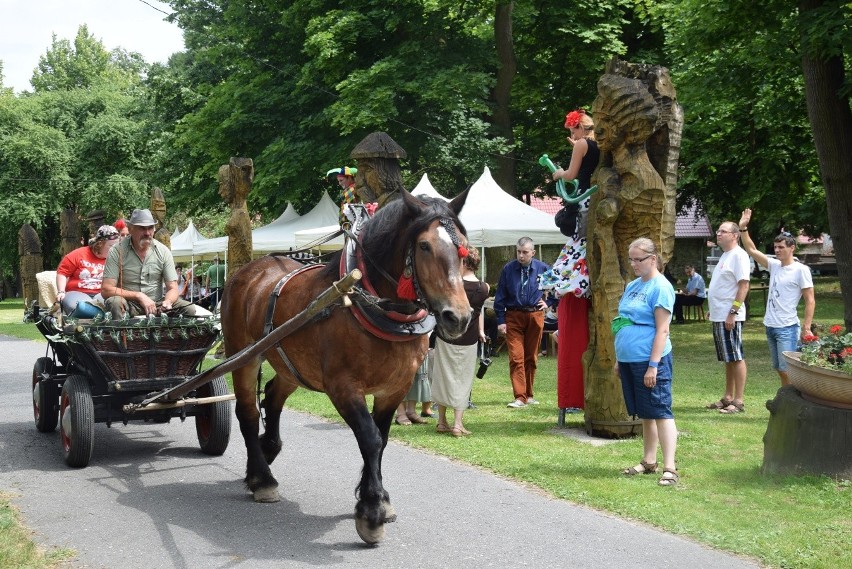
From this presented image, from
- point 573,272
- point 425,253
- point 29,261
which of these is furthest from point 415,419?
point 29,261

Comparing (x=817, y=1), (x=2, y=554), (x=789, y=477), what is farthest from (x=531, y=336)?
(x=817, y=1)

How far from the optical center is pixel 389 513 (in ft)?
18.0

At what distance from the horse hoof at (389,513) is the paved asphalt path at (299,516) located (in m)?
0.05

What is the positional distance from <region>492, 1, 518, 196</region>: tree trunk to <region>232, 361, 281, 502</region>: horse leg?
16.2 m

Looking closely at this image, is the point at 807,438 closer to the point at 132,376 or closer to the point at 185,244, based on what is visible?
the point at 132,376

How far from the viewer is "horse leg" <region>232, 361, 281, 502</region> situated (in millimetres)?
6230

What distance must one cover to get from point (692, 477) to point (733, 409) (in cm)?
337

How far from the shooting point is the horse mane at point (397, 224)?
504 centimetres

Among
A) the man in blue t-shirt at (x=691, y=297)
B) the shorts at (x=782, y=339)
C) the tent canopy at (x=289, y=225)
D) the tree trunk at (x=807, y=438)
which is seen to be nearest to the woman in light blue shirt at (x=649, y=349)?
the tree trunk at (x=807, y=438)

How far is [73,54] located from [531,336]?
61.6 metres

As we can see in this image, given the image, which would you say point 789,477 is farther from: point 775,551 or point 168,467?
point 168,467

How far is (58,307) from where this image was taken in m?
8.44

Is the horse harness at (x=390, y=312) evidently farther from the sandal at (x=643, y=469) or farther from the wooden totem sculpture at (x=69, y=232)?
the wooden totem sculpture at (x=69, y=232)

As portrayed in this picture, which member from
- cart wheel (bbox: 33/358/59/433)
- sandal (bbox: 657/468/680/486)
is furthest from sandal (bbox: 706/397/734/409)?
cart wheel (bbox: 33/358/59/433)
